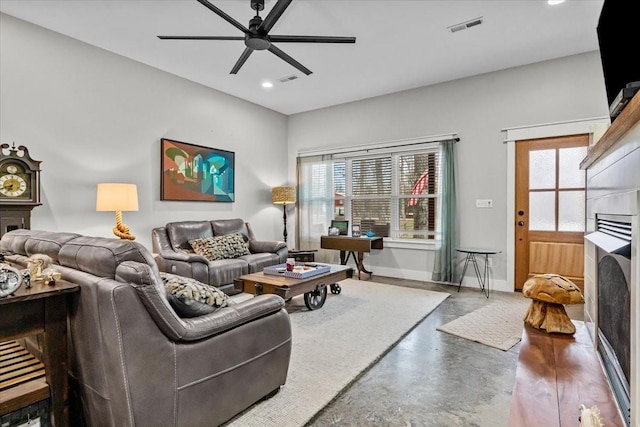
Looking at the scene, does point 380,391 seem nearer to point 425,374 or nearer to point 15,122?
point 425,374

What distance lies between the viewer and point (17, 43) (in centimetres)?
322

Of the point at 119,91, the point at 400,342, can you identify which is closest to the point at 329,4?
the point at 119,91

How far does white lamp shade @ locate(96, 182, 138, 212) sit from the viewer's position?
3.51m

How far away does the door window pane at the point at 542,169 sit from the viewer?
4.10m

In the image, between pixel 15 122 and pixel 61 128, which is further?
pixel 61 128

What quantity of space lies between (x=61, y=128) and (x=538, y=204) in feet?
17.9

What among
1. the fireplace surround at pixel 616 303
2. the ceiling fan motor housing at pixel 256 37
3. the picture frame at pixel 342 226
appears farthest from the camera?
the picture frame at pixel 342 226

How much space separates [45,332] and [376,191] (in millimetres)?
4704

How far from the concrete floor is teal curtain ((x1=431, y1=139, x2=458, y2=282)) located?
194cm

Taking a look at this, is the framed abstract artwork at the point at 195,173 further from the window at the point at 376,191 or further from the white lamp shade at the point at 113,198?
the window at the point at 376,191

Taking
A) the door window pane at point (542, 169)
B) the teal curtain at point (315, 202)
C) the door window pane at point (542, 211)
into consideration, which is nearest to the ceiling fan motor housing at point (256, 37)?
the teal curtain at point (315, 202)

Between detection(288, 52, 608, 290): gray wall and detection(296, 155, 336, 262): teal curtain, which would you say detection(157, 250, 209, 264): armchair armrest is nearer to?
detection(296, 155, 336, 262): teal curtain

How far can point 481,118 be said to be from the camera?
4.54m

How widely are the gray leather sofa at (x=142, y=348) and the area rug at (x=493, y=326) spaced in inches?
75.7
